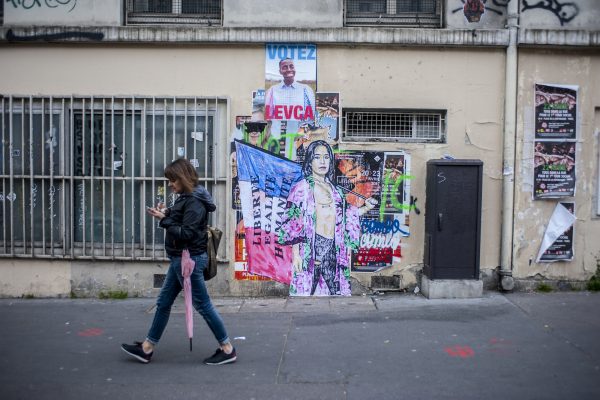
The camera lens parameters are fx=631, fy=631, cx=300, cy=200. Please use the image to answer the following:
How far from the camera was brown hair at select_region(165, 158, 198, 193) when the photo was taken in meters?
5.71

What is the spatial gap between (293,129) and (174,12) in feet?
7.73

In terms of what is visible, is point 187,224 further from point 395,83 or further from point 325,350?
point 395,83

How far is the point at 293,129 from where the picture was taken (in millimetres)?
8320

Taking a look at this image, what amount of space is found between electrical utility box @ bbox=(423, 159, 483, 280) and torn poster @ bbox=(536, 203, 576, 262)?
3.55 feet

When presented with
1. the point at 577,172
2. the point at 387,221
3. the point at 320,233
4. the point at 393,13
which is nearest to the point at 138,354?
the point at 320,233

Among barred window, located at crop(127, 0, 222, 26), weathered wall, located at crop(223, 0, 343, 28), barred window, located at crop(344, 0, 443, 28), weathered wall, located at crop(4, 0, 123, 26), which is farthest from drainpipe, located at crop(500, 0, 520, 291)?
weathered wall, located at crop(4, 0, 123, 26)

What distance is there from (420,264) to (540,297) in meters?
1.57

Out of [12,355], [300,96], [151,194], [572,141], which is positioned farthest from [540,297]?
[12,355]

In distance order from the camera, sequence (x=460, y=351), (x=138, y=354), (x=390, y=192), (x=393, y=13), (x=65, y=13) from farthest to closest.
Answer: (x=393, y=13), (x=65, y=13), (x=390, y=192), (x=460, y=351), (x=138, y=354)

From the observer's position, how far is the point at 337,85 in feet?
27.3

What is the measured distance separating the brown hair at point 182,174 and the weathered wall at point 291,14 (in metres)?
3.23

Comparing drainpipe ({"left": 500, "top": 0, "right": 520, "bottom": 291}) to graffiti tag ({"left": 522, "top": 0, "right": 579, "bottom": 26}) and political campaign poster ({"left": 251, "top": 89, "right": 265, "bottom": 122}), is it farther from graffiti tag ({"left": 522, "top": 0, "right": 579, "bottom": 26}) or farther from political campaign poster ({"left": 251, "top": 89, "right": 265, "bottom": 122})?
political campaign poster ({"left": 251, "top": 89, "right": 265, "bottom": 122})

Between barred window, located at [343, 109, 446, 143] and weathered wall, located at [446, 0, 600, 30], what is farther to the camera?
barred window, located at [343, 109, 446, 143]

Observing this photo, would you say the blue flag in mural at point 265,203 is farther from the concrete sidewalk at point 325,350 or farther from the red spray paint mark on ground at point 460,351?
the red spray paint mark on ground at point 460,351
